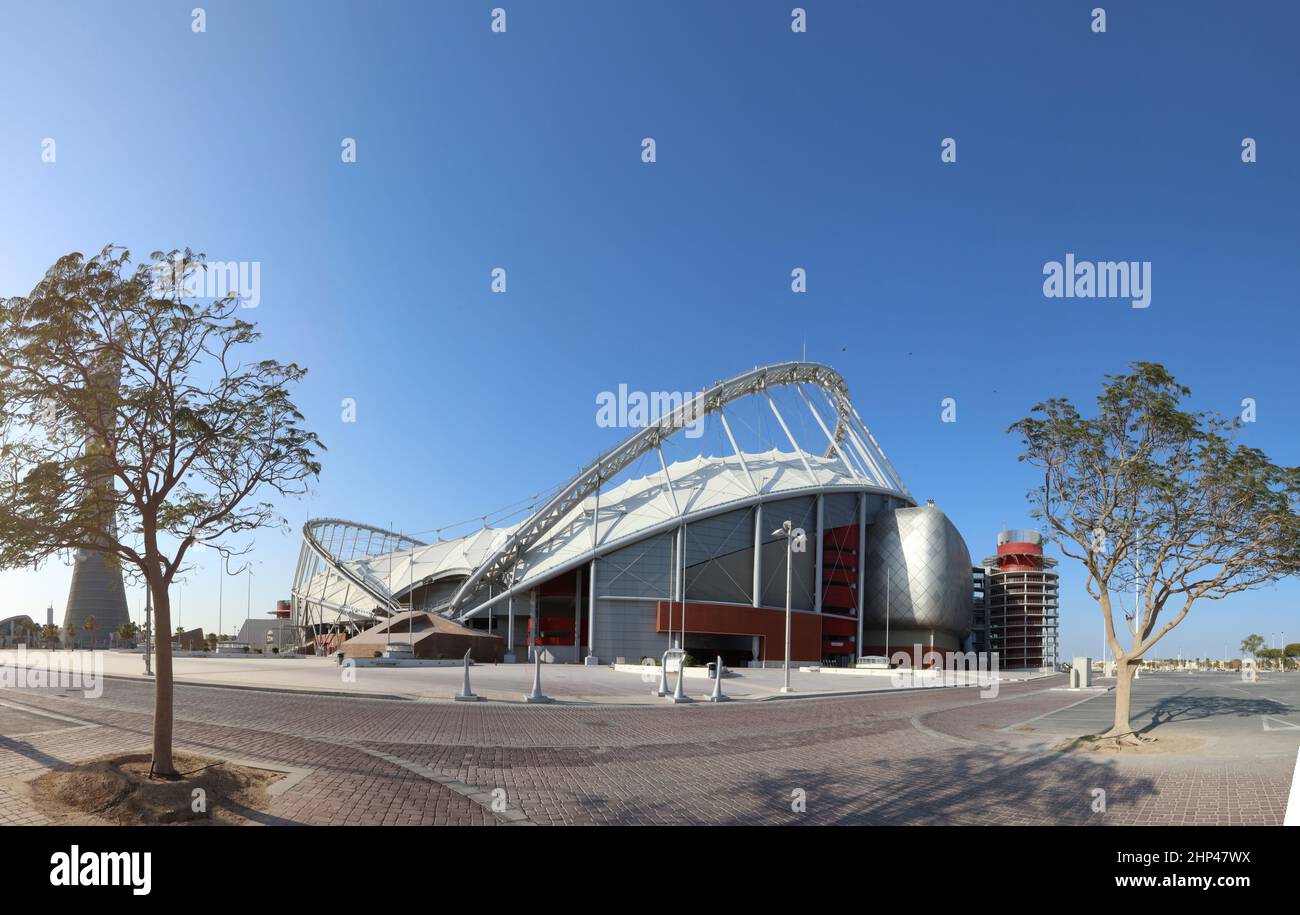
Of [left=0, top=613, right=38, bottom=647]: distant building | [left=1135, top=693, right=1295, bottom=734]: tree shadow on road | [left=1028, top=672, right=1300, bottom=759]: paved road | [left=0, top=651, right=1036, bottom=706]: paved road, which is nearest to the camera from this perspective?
[left=1028, top=672, right=1300, bottom=759]: paved road

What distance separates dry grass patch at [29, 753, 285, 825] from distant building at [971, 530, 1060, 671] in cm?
10597

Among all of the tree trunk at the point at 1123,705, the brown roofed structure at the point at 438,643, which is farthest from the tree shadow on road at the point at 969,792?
the brown roofed structure at the point at 438,643

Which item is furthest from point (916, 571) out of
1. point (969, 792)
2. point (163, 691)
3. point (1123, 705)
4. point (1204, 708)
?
point (163, 691)

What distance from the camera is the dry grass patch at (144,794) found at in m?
8.23

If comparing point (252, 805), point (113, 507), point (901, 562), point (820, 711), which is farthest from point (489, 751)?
point (901, 562)

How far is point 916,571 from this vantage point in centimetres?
7538

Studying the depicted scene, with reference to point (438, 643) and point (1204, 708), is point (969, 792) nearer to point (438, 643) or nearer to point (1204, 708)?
point (1204, 708)

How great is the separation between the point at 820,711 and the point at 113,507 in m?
20.8

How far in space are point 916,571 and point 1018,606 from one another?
127 ft

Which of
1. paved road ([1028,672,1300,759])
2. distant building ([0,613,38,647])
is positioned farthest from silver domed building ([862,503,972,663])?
distant building ([0,613,38,647])

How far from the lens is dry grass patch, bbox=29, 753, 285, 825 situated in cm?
823

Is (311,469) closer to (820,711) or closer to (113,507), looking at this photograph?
(113,507)

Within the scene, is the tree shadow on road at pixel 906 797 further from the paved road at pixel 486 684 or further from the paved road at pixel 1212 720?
the paved road at pixel 486 684

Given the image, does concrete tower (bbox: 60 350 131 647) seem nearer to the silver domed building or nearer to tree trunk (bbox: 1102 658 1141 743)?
the silver domed building
